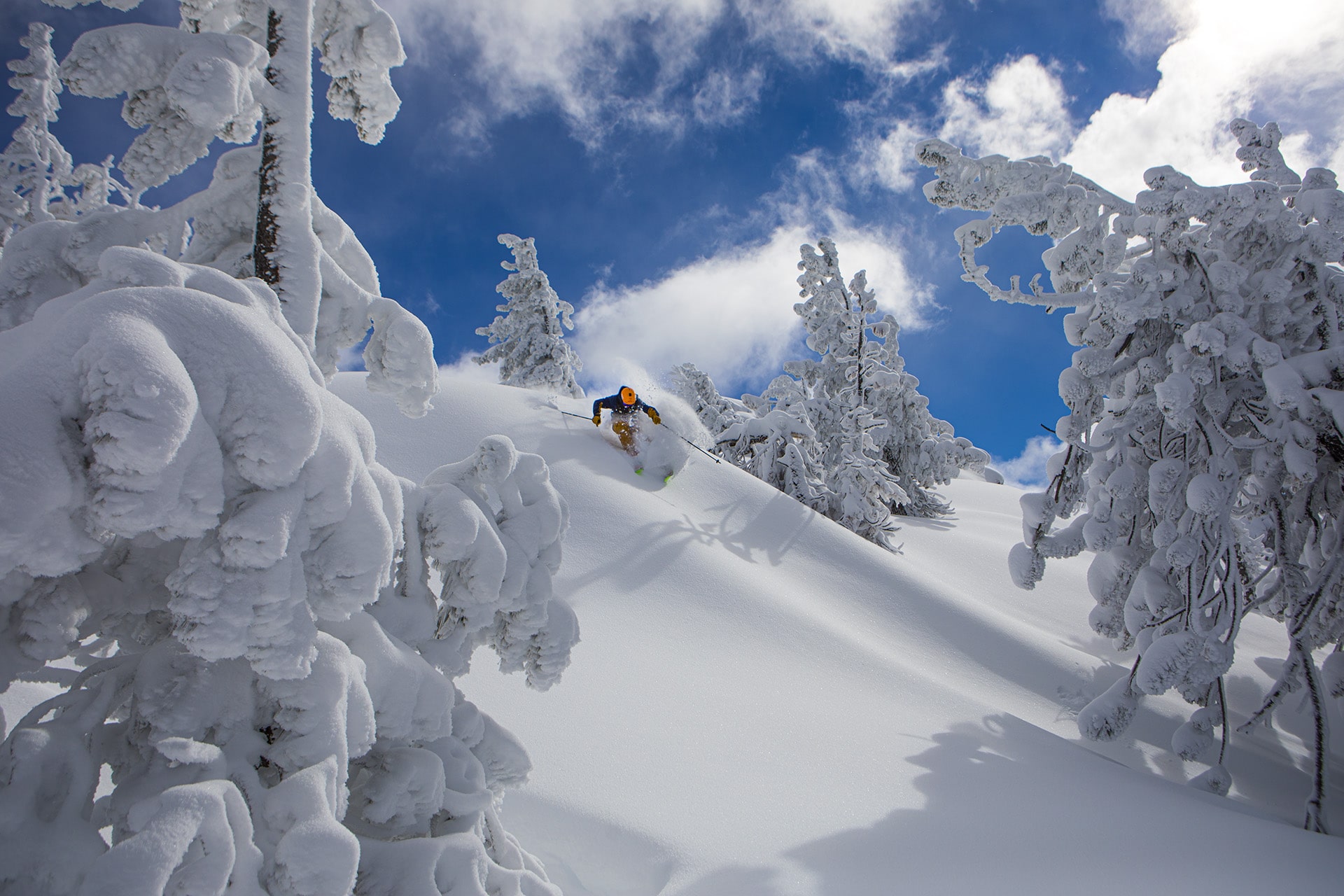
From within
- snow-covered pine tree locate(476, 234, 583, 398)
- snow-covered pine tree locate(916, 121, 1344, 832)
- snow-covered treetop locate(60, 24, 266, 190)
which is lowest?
snow-covered treetop locate(60, 24, 266, 190)

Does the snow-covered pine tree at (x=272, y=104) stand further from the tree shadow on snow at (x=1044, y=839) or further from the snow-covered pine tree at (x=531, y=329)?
the snow-covered pine tree at (x=531, y=329)

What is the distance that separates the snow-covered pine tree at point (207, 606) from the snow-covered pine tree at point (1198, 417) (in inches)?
193

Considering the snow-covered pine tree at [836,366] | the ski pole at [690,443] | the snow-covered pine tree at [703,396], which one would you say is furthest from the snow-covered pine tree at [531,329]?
the ski pole at [690,443]

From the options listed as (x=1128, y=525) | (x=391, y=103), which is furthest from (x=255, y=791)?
(x=1128, y=525)

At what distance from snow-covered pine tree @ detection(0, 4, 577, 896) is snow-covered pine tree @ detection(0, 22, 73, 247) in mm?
14304

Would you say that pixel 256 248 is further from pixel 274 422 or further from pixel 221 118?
pixel 274 422

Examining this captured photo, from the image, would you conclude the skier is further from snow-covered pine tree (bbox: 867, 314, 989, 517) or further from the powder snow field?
snow-covered pine tree (bbox: 867, 314, 989, 517)

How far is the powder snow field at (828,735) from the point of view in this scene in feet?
11.1

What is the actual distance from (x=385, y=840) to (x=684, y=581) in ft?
16.3

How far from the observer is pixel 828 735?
189 inches

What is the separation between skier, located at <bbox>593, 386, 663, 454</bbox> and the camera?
10.3 meters

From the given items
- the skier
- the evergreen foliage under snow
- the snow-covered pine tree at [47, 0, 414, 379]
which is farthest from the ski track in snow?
the evergreen foliage under snow

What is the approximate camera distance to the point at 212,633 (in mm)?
1527

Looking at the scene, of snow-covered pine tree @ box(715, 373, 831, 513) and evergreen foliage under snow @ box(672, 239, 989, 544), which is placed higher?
evergreen foliage under snow @ box(672, 239, 989, 544)
